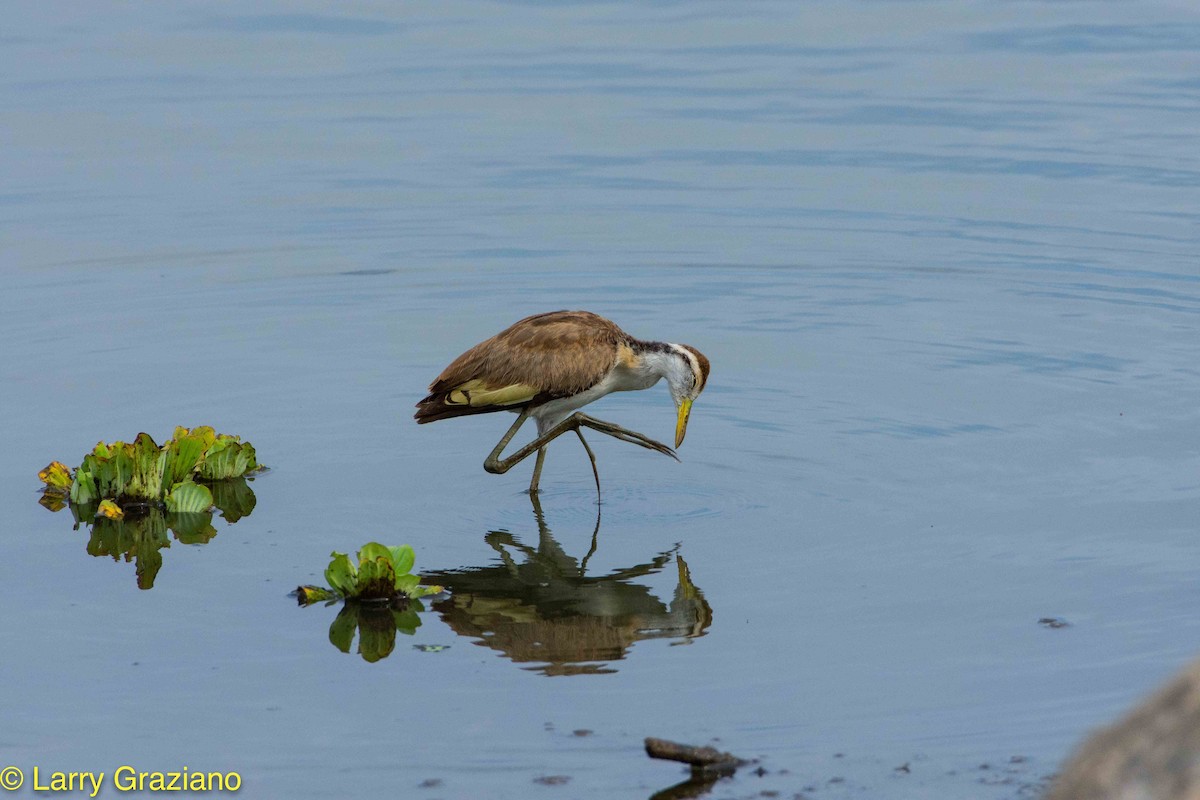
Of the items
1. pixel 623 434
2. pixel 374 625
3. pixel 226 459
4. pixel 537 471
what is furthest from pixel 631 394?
pixel 374 625

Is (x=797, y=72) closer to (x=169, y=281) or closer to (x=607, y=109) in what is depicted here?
(x=607, y=109)

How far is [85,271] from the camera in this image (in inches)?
613

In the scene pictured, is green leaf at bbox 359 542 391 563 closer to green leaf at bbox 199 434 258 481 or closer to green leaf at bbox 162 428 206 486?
green leaf at bbox 162 428 206 486

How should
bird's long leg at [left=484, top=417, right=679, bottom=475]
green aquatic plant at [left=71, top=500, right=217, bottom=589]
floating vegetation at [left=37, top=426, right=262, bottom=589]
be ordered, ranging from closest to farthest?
1. green aquatic plant at [left=71, top=500, right=217, bottom=589]
2. floating vegetation at [left=37, top=426, right=262, bottom=589]
3. bird's long leg at [left=484, top=417, right=679, bottom=475]

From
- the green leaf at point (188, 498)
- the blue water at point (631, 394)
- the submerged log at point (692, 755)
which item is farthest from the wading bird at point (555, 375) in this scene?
the submerged log at point (692, 755)

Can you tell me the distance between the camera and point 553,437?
10836 millimetres

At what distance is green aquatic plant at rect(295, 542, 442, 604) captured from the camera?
8.41 meters

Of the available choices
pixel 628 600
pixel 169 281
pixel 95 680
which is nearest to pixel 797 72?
pixel 169 281

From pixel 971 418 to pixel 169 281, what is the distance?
7.26m

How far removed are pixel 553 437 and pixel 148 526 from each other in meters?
2.45

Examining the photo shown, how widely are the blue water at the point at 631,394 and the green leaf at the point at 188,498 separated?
0.35 m

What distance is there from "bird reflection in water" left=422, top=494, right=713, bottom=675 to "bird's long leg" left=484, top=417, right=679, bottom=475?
3.50 feet

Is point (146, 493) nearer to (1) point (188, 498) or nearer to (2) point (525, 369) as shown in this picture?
(1) point (188, 498)

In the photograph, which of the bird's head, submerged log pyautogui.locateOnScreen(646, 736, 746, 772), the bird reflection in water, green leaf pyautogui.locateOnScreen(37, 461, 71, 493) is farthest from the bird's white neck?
submerged log pyautogui.locateOnScreen(646, 736, 746, 772)
